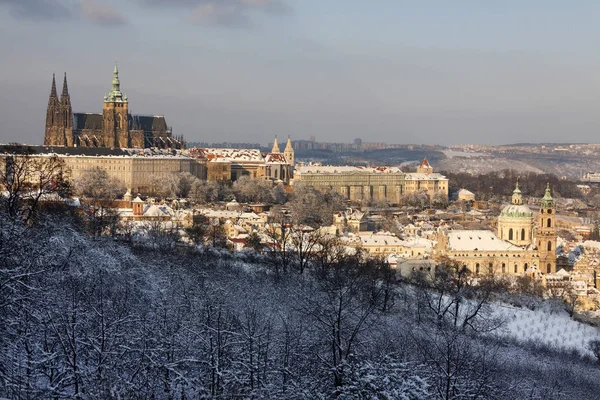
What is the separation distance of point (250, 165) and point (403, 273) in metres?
69.1

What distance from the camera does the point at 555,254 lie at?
65125 millimetres

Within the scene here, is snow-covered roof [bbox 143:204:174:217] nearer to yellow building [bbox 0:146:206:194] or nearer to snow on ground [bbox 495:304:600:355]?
yellow building [bbox 0:146:206:194]

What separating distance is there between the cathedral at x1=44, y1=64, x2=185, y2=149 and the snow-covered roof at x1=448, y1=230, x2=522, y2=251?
5029 cm

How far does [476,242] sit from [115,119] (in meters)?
53.4

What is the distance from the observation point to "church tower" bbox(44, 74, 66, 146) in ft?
337

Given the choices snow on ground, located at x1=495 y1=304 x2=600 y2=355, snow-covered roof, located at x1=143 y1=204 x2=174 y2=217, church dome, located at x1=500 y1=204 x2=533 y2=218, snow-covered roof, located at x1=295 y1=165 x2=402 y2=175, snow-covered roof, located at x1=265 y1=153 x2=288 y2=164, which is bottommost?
snow on ground, located at x1=495 y1=304 x2=600 y2=355

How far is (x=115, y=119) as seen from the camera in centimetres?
10756

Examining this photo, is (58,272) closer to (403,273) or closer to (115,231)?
(115,231)

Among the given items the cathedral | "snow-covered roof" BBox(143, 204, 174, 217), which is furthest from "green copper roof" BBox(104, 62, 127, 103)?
"snow-covered roof" BBox(143, 204, 174, 217)

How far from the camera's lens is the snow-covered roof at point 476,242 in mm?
64688

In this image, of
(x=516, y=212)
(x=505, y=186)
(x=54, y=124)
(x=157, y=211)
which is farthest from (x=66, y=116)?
(x=505, y=186)

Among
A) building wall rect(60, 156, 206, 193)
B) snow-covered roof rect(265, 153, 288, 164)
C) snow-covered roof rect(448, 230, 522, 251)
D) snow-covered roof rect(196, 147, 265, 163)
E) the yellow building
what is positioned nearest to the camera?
snow-covered roof rect(448, 230, 522, 251)

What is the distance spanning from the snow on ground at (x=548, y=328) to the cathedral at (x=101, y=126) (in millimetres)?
66905

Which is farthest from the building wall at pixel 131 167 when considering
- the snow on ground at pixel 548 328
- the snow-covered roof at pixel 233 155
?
the snow on ground at pixel 548 328
